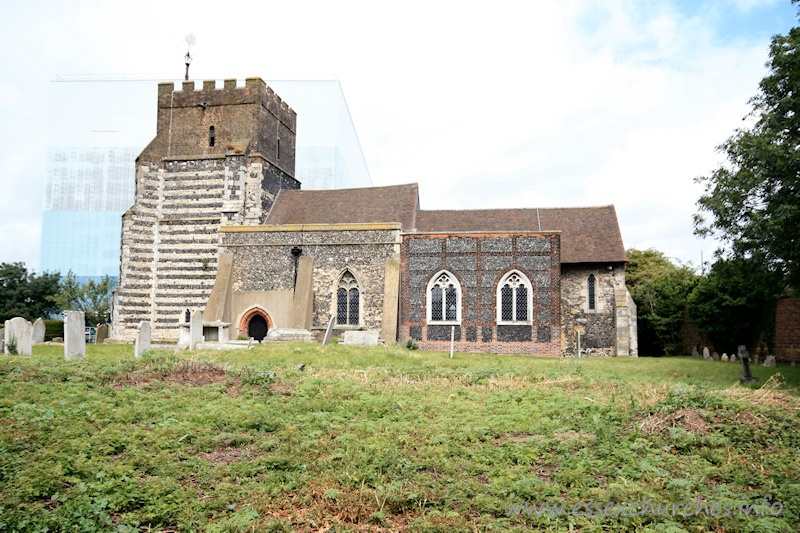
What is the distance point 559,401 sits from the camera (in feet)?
32.1

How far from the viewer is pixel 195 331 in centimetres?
2003

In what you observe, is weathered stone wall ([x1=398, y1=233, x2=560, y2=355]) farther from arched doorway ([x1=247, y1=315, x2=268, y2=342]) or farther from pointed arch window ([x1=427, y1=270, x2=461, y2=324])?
arched doorway ([x1=247, y1=315, x2=268, y2=342])

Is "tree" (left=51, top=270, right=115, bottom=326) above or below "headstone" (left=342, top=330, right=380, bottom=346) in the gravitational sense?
above

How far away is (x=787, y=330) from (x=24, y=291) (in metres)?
46.1

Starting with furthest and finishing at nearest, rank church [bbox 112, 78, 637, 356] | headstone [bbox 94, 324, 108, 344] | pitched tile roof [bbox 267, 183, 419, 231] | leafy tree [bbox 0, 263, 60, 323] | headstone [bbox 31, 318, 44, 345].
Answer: leafy tree [bbox 0, 263, 60, 323] < pitched tile roof [bbox 267, 183, 419, 231] < headstone [bbox 94, 324, 108, 344] < church [bbox 112, 78, 637, 356] < headstone [bbox 31, 318, 44, 345]

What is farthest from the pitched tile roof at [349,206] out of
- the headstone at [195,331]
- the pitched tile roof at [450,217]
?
the headstone at [195,331]

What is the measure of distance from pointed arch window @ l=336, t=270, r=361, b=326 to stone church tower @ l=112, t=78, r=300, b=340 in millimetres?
5685

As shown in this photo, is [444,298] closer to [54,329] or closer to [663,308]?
[663,308]

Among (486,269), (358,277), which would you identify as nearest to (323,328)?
(358,277)

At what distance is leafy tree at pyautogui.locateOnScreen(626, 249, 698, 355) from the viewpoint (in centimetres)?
3216

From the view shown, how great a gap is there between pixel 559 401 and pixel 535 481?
3.67 m

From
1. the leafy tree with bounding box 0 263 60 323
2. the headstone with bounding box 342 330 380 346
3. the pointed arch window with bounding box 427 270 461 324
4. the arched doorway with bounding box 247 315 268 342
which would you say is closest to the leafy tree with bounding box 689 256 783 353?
the pointed arch window with bounding box 427 270 461 324

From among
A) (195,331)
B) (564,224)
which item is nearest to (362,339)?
(195,331)

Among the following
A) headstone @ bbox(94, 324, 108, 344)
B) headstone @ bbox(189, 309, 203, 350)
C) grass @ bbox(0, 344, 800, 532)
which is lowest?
grass @ bbox(0, 344, 800, 532)
